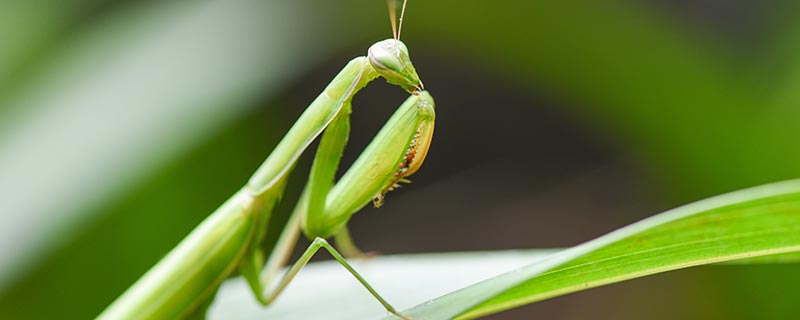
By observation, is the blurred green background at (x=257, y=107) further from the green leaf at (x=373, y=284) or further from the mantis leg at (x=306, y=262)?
the mantis leg at (x=306, y=262)

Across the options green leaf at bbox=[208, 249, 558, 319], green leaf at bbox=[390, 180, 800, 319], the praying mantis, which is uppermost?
the praying mantis

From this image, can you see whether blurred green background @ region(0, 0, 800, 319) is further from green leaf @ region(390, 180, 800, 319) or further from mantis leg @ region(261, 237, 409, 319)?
green leaf @ region(390, 180, 800, 319)

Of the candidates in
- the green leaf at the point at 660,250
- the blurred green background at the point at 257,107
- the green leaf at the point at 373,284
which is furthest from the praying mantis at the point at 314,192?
the blurred green background at the point at 257,107

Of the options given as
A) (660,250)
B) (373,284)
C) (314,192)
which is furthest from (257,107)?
(660,250)

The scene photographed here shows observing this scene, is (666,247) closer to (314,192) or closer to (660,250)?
(660,250)

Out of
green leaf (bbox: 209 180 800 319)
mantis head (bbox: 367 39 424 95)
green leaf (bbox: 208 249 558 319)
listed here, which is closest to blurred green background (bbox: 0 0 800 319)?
green leaf (bbox: 208 249 558 319)

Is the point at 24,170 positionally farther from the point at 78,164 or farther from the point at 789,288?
the point at 789,288

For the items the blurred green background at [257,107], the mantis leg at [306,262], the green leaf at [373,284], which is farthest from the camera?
the blurred green background at [257,107]
